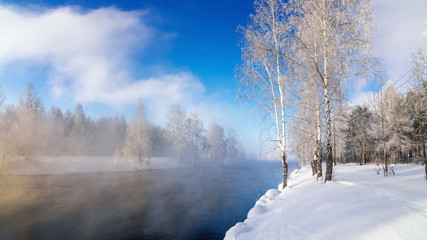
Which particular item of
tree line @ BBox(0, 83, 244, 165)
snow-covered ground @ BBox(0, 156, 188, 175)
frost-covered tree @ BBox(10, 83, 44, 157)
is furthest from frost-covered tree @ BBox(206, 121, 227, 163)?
frost-covered tree @ BBox(10, 83, 44, 157)

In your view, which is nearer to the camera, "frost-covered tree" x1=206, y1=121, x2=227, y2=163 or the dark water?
the dark water

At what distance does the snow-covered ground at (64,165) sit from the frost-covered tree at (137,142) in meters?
1.83

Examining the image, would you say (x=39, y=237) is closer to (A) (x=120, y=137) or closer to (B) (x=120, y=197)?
(B) (x=120, y=197)

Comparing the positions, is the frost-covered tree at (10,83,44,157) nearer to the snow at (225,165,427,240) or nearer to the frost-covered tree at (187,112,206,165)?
the frost-covered tree at (187,112,206,165)

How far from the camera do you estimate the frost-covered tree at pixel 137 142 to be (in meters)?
38.5

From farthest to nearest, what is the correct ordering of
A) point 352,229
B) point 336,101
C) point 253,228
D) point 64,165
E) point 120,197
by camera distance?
point 64,165
point 120,197
point 336,101
point 253,228
point 352,229

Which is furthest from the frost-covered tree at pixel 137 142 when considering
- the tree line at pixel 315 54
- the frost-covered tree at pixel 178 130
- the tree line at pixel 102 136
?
the tree line at pixel 315 54

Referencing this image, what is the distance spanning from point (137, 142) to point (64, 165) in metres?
11.6

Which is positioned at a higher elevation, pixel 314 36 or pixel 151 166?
pixel 314 36

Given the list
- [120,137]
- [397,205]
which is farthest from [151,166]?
[397,205]

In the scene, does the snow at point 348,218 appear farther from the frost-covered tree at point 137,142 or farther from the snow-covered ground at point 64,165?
the snow-covered ground at point 64,165

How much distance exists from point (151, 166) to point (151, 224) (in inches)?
1395

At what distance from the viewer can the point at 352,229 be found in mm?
3738

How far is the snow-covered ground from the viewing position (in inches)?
1150
